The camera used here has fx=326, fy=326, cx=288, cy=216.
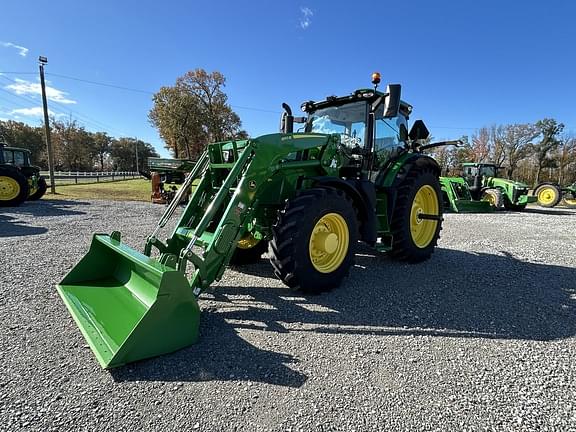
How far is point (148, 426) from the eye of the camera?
1854mm

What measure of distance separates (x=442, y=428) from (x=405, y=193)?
3.73 meters

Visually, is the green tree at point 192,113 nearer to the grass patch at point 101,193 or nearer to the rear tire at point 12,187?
the grass patch at point 101,193

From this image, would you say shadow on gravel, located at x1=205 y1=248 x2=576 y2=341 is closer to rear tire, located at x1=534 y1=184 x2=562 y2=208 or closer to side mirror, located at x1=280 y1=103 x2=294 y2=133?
side mirror, located at x1=280 y1=103 x2=294 y2=133

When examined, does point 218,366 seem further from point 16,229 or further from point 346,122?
point 16,229

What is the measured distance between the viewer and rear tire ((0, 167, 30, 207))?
1248 cm

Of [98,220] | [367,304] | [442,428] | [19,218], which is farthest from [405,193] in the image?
[19,218]

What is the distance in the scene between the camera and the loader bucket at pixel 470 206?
Answer: 505 inches

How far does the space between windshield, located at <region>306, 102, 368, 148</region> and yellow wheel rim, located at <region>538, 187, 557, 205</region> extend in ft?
64.1

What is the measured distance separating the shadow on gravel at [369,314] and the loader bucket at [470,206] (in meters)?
8.40

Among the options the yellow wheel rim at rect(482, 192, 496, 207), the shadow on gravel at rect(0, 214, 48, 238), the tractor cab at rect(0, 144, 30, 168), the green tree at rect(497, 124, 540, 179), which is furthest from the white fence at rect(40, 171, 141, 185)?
the green tree at rect(497, 124, 540, 179)

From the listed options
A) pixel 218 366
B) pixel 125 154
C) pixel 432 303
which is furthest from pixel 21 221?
pixel 125 154

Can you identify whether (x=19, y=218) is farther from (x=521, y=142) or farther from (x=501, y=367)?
(x=521, y=142)

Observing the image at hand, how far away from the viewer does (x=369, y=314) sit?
3.39 metres

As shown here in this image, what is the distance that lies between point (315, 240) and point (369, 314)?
1008 mm
